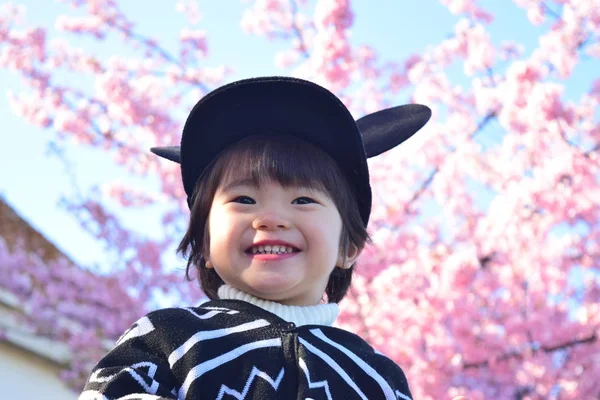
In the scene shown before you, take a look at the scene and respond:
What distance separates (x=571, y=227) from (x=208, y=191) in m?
4.88

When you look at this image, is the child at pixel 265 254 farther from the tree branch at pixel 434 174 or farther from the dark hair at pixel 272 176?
the tree branch at pixel 434 174

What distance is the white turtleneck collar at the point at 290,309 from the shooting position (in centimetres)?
161

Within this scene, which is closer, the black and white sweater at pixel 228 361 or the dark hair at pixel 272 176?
the black and white sweater at pixel 228 361

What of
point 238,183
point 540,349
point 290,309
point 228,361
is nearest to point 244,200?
point 238,183

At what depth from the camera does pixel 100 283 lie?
262 inches

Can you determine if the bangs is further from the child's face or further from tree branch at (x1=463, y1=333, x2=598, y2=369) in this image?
tree branch at (x1=463, y1=333, x2=598, y2=369)

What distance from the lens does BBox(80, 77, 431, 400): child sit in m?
1.39

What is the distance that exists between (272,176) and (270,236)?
0.44 feet

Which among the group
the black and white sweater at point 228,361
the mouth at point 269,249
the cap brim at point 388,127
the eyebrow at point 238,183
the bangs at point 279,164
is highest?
the cap brim at point 388,127

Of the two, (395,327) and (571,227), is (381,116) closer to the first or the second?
(395,327)

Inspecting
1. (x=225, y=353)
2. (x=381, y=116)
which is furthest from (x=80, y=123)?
(x=225, y=353)

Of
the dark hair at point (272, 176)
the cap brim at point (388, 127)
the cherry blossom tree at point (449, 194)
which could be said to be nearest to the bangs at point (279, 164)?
the dark hair at point (272, 176)

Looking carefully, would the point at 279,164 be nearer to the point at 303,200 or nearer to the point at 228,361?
the point at 303,200

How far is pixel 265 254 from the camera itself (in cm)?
158
